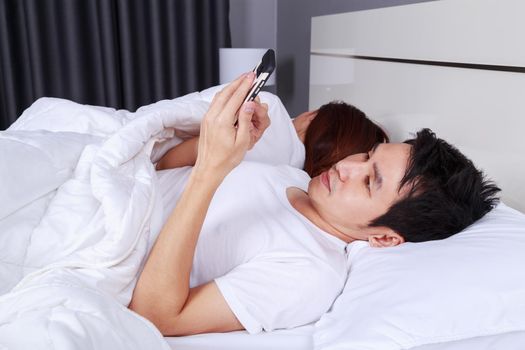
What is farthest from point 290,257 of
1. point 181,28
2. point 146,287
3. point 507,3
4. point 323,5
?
point 181,28

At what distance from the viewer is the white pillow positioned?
714mm

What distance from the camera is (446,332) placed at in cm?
71

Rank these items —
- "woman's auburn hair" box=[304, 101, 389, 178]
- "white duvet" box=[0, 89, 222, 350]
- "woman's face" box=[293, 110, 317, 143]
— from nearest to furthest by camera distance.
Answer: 1. "white duvet" box=[0, 89, 222, 350]
2. "woman's auburn hair" box=[304, 101, 389, 178]
3. "woman's face" box=[293, 110, 317, 143]

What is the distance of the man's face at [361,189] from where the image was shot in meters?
0.99

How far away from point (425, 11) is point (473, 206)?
58cm

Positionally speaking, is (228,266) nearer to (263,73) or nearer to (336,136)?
(263,73)

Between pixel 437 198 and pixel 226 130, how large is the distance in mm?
468

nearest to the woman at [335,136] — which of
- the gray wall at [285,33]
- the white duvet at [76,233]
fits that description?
the white duvet at [76,233]

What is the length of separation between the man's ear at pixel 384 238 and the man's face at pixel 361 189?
0.03 meters

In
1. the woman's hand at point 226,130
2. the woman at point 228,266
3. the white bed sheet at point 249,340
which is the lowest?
the white bed sheet at point 249,340

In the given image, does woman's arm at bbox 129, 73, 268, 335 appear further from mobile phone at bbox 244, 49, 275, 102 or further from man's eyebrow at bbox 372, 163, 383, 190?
man's eyebrow at bbox 372, 163, 383, 190

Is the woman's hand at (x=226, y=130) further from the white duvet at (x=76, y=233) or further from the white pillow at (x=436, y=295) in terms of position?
the white pillow at (x=436, y=295)

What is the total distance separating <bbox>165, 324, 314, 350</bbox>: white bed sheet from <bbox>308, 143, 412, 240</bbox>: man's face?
278 mm

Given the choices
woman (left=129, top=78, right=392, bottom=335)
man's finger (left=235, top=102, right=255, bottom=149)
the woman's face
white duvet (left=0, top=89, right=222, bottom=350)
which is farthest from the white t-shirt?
the woman's face
